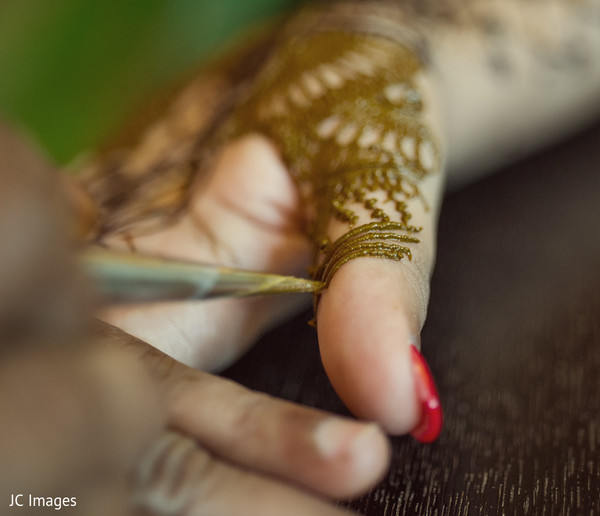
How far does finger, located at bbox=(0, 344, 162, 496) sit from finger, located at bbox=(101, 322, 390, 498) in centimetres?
6

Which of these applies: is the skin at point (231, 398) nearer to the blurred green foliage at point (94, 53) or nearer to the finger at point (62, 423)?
the finger at point (62, 423)

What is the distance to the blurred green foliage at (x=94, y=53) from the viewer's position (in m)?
1.00

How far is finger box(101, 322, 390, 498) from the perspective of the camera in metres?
0.27

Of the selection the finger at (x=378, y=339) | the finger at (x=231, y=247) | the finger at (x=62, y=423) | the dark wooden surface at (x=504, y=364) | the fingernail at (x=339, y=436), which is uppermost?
the finger at (x=62, y=423)

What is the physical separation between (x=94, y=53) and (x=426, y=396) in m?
0.99

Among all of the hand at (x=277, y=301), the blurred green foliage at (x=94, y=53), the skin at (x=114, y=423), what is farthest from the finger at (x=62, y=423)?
the blurred green foliage at (x=94, y=53)

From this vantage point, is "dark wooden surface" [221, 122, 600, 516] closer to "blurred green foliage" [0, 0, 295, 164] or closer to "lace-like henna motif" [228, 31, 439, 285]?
"lace-like henna motif" [228, 31, 439, 285]

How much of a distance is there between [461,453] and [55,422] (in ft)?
0.86

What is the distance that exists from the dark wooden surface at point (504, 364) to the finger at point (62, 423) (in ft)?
0.55

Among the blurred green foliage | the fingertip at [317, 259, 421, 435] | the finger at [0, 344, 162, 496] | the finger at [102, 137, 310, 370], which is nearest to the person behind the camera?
the finger at [0, 344, 162, 496]

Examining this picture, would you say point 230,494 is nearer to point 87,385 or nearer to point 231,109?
point 87,385

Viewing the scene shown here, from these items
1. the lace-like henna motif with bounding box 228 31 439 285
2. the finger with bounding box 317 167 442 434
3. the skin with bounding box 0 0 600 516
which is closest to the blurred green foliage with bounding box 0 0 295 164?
the lace-like henna motif with bounding box 228 31 439 285

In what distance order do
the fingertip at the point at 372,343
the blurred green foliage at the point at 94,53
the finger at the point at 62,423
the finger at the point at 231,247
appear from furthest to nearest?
1. the blurred green foliage at the point at 94,53
2. the finger at the point at 231,247
3. the fingertip at the point at 372,343
4. the finger at the point at 62,423

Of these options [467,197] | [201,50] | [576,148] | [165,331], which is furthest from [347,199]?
[201,50]
